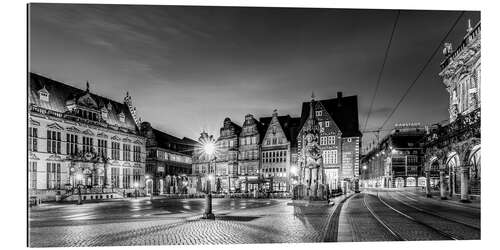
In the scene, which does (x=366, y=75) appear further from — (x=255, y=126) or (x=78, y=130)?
(x=255, y=126)

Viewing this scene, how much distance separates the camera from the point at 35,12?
10109mm

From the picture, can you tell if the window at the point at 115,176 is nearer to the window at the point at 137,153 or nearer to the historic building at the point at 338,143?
the window at the point at 137,153

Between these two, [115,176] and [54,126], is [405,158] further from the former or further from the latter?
[54,126]

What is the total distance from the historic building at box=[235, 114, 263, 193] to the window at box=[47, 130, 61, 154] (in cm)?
2264

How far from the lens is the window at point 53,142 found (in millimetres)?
14752

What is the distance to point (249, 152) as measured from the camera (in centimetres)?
3744

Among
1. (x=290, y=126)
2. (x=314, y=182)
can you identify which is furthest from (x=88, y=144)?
(x=290, y=126)

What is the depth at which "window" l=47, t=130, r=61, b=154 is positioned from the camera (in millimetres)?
14752

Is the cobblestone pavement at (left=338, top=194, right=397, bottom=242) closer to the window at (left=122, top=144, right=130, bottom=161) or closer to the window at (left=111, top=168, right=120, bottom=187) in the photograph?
the window at (left=111, top=168, right=120, bottom=187)

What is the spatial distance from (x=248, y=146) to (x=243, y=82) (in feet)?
81.2

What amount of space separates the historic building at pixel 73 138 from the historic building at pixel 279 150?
16305 mm

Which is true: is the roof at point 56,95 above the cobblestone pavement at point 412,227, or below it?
above

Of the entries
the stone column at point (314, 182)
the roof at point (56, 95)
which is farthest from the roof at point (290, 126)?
the roof at point (56, 95)

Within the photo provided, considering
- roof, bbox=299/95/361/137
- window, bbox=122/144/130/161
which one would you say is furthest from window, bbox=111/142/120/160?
roof, bbox=299/95/361/137
